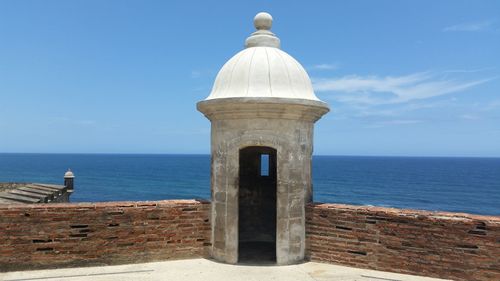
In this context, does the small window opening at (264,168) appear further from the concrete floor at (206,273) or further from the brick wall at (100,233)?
the concrete floor at (206,273)

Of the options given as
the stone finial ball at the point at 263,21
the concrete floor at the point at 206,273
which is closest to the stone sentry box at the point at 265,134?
the concrete floor at the point at 206,273

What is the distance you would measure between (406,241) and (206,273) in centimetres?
305

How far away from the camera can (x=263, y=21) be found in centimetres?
782

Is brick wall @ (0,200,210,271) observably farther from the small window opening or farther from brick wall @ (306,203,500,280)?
the small window opening

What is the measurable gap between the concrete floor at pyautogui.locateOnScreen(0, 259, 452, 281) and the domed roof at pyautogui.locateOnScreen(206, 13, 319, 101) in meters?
2.74

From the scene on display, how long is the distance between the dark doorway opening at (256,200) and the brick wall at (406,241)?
84.8 inches

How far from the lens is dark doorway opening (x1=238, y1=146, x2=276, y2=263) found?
931cm

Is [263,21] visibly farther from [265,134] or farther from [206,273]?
[206,273]

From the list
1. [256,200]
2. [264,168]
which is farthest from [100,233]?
[264,168]

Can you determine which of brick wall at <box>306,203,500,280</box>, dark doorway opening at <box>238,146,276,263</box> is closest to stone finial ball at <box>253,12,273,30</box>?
dark doorway opening at <box>238,146,276,263</box>

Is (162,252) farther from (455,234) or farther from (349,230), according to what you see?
(455,234)

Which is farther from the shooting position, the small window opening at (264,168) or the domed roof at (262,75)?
the small window opening at (264,168)

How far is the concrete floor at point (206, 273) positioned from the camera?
6.22 m

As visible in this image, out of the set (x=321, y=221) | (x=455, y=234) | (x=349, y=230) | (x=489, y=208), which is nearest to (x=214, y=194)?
(x=321, y=221)
